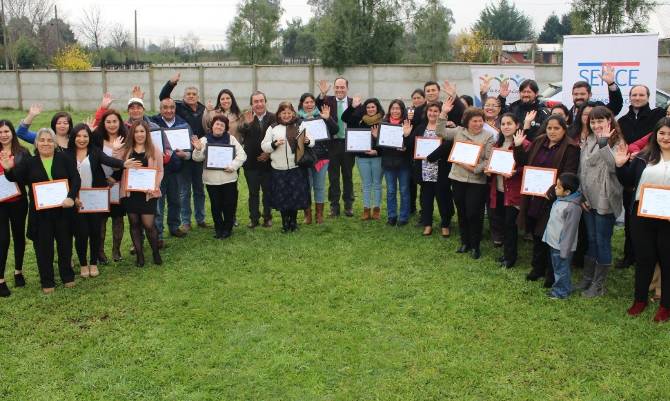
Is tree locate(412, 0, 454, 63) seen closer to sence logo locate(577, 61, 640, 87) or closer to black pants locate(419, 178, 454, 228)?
sence logo locate(577, 61, 640, 87)

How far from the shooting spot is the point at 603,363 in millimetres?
5047

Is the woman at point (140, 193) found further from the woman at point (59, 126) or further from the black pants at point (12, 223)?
the black pants at point (12, 223)

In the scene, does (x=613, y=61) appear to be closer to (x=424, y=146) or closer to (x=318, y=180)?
(x=424, y=146)

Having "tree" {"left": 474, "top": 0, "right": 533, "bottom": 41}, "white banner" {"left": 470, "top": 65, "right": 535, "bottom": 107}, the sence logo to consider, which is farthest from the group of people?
"tree" {"left": 474, "top": 0, "right": 533, "bottom": 41}

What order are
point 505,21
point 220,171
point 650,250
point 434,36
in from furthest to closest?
point 505,21 → point 434,36 → point 220,171 → point 650,250

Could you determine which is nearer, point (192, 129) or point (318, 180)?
point (192, 129)

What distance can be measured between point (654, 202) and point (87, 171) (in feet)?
18.9

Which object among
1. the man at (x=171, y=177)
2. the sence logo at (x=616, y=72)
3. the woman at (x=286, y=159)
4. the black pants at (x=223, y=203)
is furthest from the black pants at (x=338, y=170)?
the sence logo at (x=616, y=72)

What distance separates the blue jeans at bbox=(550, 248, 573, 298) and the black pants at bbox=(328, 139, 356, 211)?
3.99 metres

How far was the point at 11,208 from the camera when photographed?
6656 millimetres

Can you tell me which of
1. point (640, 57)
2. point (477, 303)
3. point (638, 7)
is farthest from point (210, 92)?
point (477, 303)

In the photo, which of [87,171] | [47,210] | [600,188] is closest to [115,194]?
[87,171]

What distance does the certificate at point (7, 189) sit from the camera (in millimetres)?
6443

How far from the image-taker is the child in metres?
6.25
